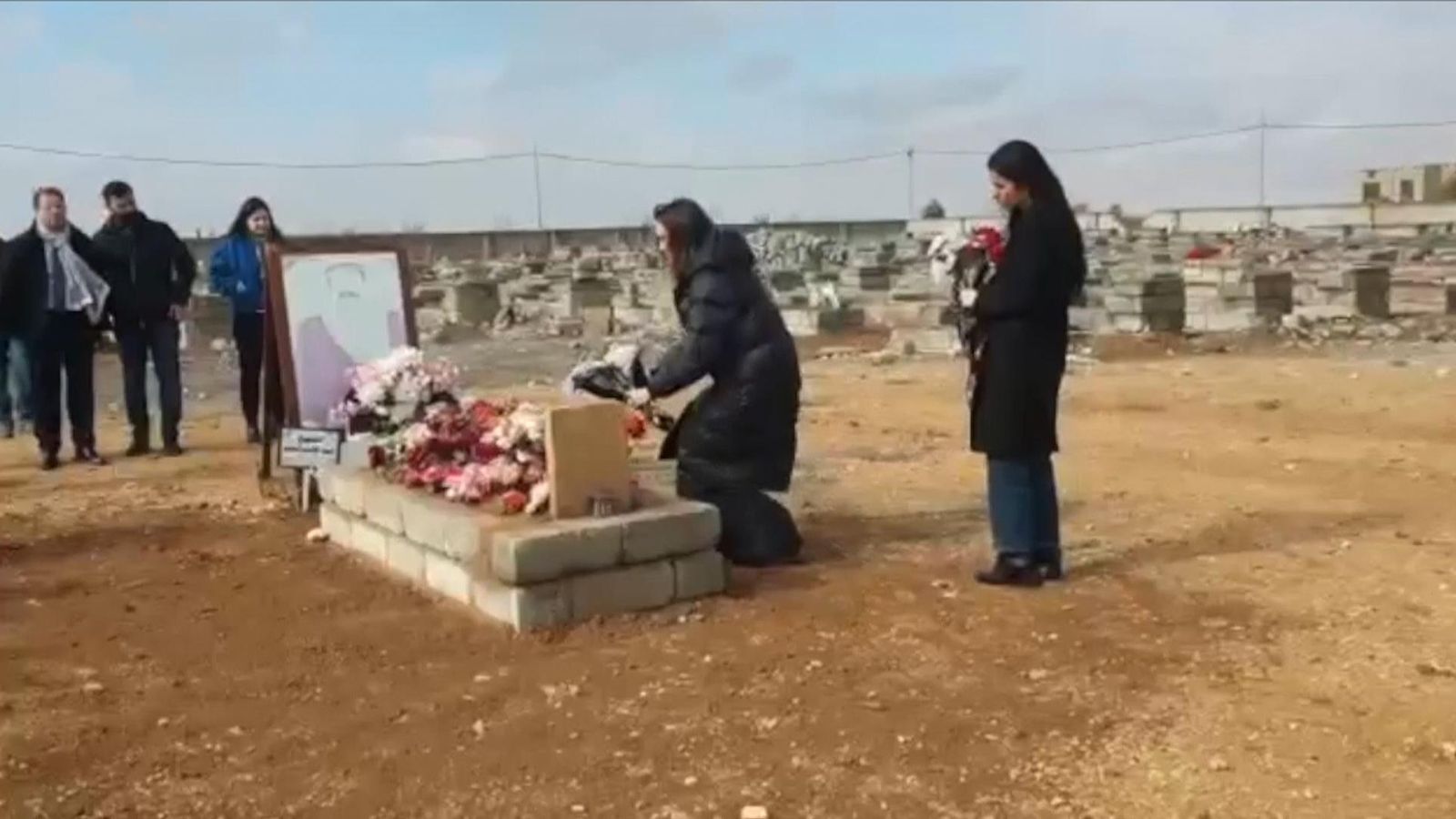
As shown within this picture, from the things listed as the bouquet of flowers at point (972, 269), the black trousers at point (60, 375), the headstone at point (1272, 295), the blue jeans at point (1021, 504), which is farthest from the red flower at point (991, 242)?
the headstone at point (1272, 295)

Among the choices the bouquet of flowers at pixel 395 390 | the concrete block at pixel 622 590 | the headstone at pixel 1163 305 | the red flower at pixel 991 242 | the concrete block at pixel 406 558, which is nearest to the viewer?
the concrete block at pixel 622 590

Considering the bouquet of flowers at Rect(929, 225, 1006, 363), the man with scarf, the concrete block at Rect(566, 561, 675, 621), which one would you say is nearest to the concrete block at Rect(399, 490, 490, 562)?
the concrete block at Rect(566, 561, 675, 621)

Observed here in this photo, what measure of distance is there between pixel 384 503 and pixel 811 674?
240cm

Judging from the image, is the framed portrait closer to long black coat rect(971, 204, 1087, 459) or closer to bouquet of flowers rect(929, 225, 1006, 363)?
bouquet of flowers rect(929, 225, 1006, 363)

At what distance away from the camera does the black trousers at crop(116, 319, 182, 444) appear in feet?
34.8

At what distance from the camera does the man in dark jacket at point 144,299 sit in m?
10.4

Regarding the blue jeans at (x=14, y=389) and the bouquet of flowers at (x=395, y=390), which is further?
the blue jeans at (x=14, y=389)

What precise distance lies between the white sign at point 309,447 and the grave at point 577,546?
1.65 metres

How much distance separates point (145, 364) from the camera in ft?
35.4

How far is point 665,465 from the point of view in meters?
8.40

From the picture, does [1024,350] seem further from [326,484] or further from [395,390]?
[326,484]

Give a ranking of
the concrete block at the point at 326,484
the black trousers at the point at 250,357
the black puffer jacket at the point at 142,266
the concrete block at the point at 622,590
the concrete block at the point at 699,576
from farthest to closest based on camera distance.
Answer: the black trousers at the point at 250,357 < the black puffer jacket at the point at 142,266 < the concrete block at the point at 326,484 < the concrete block at the point at 699,576 < the concrete block at the point at 622,590

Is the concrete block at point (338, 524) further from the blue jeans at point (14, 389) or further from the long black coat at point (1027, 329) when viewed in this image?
the blue jeans at point (14, 389)

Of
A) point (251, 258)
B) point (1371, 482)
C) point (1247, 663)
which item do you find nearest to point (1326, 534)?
point (1371, 482)
